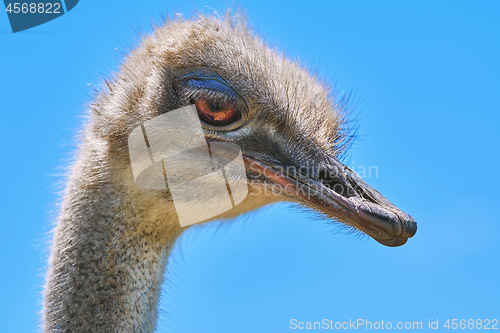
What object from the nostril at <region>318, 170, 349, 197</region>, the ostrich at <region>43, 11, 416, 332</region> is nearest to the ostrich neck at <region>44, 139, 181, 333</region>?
the ostrich at <region>43, 11, 416, 332</region>

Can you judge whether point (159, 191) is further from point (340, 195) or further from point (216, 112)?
point (340, 195)

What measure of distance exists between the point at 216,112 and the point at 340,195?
27.1 inches

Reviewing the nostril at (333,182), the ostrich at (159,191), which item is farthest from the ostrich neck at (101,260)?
the nostril at (333,182)

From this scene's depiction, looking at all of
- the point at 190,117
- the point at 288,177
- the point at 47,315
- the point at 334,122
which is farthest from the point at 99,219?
the point at 334,122

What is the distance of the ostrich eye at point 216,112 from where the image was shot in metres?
2.56

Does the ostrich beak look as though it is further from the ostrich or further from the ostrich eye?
the ostrich eye

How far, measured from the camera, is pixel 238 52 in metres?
2.72

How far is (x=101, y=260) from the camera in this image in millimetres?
2656

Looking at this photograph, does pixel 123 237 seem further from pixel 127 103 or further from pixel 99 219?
pixel 127 103

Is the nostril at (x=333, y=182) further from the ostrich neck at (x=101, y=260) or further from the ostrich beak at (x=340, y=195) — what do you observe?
the ostrich neck at (x=101, y=260)

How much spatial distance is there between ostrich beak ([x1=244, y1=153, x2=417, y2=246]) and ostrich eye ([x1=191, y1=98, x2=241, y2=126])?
0.20m

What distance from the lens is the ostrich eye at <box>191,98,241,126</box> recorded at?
2.56 m

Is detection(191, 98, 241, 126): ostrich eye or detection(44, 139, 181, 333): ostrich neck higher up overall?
detection(191, 98, 241, 126): ostrich eye

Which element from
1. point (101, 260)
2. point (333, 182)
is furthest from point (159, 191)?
point (333, 182)
